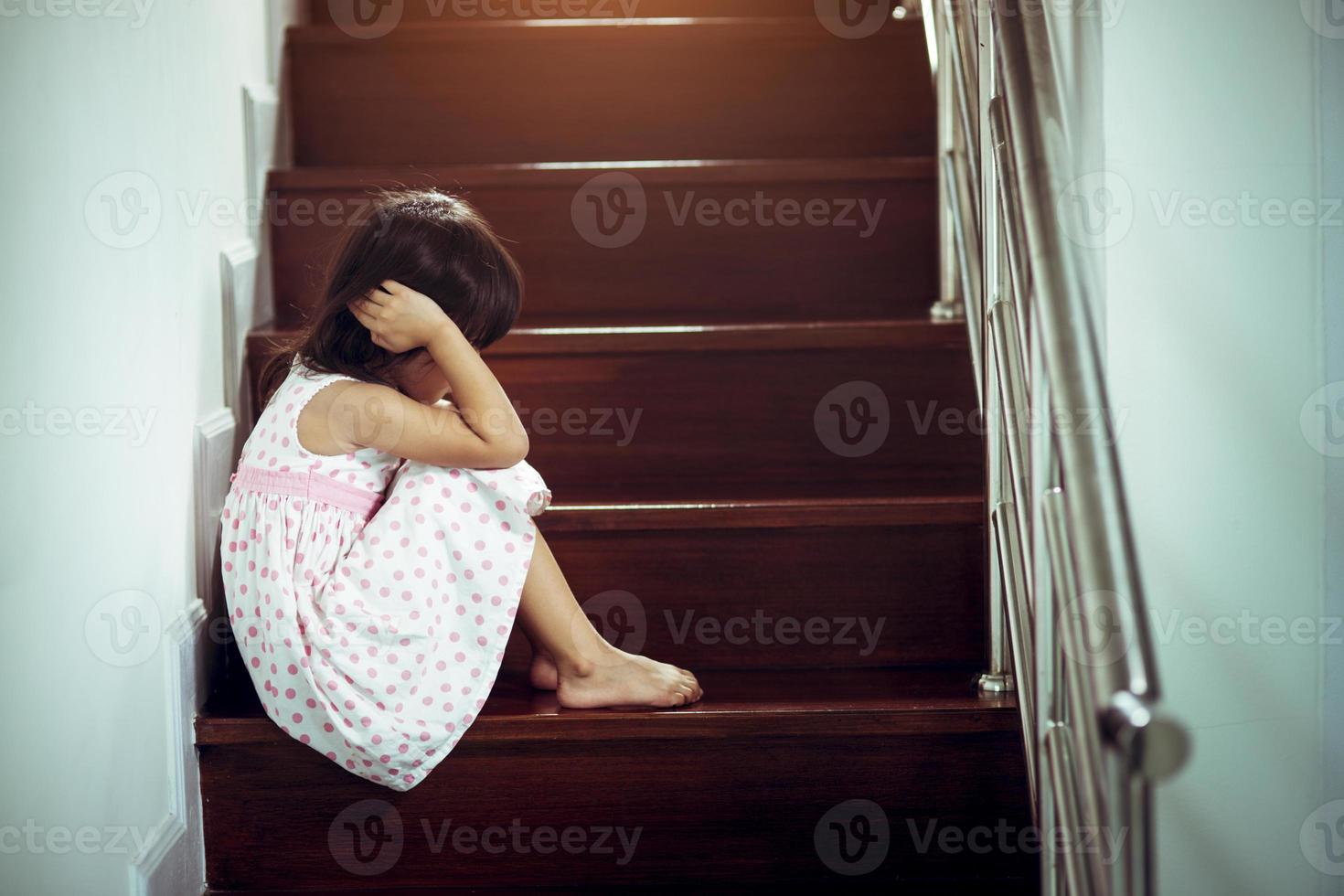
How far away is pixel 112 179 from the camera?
1339mm

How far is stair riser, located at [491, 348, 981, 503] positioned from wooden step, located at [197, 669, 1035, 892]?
0.49 meters

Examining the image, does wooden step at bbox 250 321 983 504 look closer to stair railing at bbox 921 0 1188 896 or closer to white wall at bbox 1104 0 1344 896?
stair railing at bbox 921 0 1188 896

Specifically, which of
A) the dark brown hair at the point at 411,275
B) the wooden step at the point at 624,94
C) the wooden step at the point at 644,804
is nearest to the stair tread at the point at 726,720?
the wooden step at the point at 644,804

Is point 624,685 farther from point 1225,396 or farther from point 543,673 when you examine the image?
point 1225,396

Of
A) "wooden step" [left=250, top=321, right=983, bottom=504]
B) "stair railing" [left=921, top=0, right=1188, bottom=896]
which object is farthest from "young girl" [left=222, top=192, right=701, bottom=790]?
"stair railing" [left=921, top=0, right=1188, bottom=896]

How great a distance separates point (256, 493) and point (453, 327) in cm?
31

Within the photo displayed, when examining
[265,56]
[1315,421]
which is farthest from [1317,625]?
[265,56]

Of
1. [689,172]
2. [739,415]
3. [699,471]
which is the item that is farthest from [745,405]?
[689,172]

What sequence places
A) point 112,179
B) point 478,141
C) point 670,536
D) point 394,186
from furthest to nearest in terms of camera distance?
point 478,141
point 394,186
point 670,536
point 112,179

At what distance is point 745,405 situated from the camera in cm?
193

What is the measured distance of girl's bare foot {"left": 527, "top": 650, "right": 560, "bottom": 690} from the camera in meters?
1.62

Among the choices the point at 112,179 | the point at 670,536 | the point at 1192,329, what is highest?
the point at 112,179

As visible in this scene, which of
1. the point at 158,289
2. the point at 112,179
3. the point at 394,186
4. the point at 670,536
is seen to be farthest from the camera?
the point at 394,186

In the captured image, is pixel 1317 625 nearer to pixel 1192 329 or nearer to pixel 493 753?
pixel 1192 329
